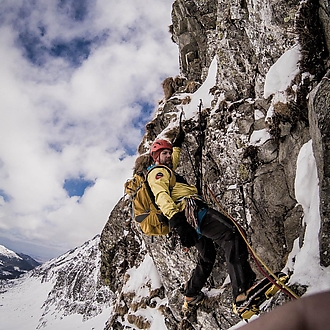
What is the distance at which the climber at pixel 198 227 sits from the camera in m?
5.52

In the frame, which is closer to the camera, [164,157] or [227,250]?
[227,250]

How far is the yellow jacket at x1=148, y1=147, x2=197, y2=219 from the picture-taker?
6145mm

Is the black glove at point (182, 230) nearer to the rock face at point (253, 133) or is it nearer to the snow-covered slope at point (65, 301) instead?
the rock face at point (253, 133)

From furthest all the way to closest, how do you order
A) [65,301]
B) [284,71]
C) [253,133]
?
[65,301]
[253,133]
[284,71]

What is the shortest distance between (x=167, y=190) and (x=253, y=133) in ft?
11.0

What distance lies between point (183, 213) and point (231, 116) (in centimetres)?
394

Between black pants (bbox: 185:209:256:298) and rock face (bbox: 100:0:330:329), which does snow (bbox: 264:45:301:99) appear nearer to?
rock face (bbox: 100:0:330:329)

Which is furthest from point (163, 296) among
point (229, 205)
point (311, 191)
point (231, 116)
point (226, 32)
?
point (226, 32)

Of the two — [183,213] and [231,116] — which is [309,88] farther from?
[183,213]

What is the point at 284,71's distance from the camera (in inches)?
280

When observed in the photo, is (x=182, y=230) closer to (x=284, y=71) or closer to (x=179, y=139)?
(x=179, y=139)

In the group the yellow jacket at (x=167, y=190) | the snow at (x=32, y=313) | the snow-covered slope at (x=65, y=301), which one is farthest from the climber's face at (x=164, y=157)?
the snow-covered slope at (x=65, y=301)

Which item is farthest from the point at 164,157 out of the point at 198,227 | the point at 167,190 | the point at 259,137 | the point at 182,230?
the point at 259,137

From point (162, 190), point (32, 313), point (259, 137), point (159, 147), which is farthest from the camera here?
point (32, 313)
